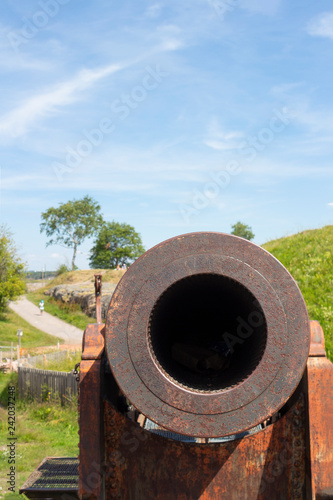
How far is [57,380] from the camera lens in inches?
444

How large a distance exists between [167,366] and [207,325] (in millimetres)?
987

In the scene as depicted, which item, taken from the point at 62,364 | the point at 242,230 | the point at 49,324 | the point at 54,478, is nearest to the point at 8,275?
the point at 49,324

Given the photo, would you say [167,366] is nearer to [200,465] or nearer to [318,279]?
[200,465]

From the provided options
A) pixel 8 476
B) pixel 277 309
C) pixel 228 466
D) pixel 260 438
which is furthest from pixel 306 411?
pixel 8 476

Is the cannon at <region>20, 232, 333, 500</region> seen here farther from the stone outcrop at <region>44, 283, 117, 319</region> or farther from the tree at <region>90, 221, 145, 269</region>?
the tree at <region>90, 221, 145, 269</region>

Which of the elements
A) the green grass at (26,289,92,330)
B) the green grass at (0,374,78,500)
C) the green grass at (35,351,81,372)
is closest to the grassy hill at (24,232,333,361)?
the green grass at (0,374,78,500)

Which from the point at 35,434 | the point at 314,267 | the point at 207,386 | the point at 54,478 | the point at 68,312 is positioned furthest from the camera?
the point at 68,312

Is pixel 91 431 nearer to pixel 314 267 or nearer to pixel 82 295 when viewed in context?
pixel 314 267

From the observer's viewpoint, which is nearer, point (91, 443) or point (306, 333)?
point (306, 333)

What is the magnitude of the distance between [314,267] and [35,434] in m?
7.57

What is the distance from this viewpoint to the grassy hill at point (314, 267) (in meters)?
10.0

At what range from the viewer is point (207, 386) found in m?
2.46

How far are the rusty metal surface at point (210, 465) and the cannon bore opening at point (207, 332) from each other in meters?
0.36

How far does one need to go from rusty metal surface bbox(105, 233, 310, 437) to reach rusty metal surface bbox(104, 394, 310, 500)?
0.45m
